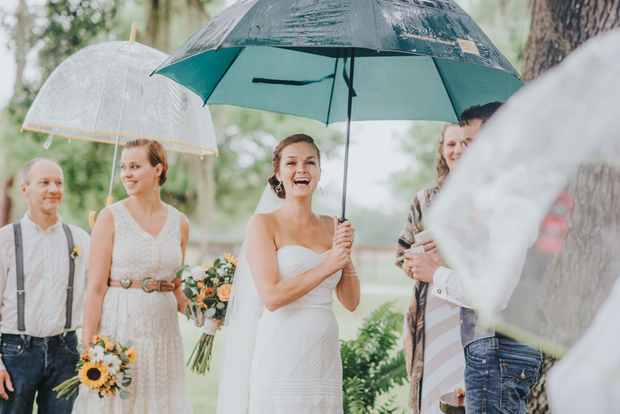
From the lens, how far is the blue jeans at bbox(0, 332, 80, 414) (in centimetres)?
299

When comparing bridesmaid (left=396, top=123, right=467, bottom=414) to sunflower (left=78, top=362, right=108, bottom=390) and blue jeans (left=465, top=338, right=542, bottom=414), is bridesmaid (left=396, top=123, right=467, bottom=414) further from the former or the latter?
sunflower (left=78, top=362, right=108, bottom=390)

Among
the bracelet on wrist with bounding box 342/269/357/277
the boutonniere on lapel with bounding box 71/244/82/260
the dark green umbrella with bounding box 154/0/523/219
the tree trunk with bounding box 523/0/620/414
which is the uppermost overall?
the tree trunk with bounding box 523/0/620/414

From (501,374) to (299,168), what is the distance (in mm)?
1385

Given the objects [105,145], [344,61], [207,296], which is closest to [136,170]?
[207,296]

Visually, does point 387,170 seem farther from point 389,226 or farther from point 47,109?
point 389,226

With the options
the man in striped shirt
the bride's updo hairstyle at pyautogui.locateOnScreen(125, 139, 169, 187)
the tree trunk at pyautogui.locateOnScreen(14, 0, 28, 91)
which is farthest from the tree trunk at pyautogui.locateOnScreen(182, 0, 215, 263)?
the man in striped shirt

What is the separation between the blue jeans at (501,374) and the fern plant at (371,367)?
1785 millimetres

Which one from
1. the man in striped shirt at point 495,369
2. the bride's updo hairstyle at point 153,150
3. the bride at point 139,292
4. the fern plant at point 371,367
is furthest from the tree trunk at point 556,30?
the bride's updo hairstyle at point 153,150

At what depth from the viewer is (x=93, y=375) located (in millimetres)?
2748

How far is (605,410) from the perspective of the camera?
820mm

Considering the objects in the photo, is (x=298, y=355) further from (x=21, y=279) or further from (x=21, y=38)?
(x=21, y=38)

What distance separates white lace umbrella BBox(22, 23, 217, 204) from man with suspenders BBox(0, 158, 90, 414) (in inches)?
15.2

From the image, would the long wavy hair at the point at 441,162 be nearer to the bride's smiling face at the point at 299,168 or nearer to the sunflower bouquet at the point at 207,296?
the bride's smiling face at the point at 299,168

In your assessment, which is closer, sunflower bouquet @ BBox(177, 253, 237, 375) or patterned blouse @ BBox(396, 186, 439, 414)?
sunflower bouquet @ BBox(177, 253, 237, 375)
